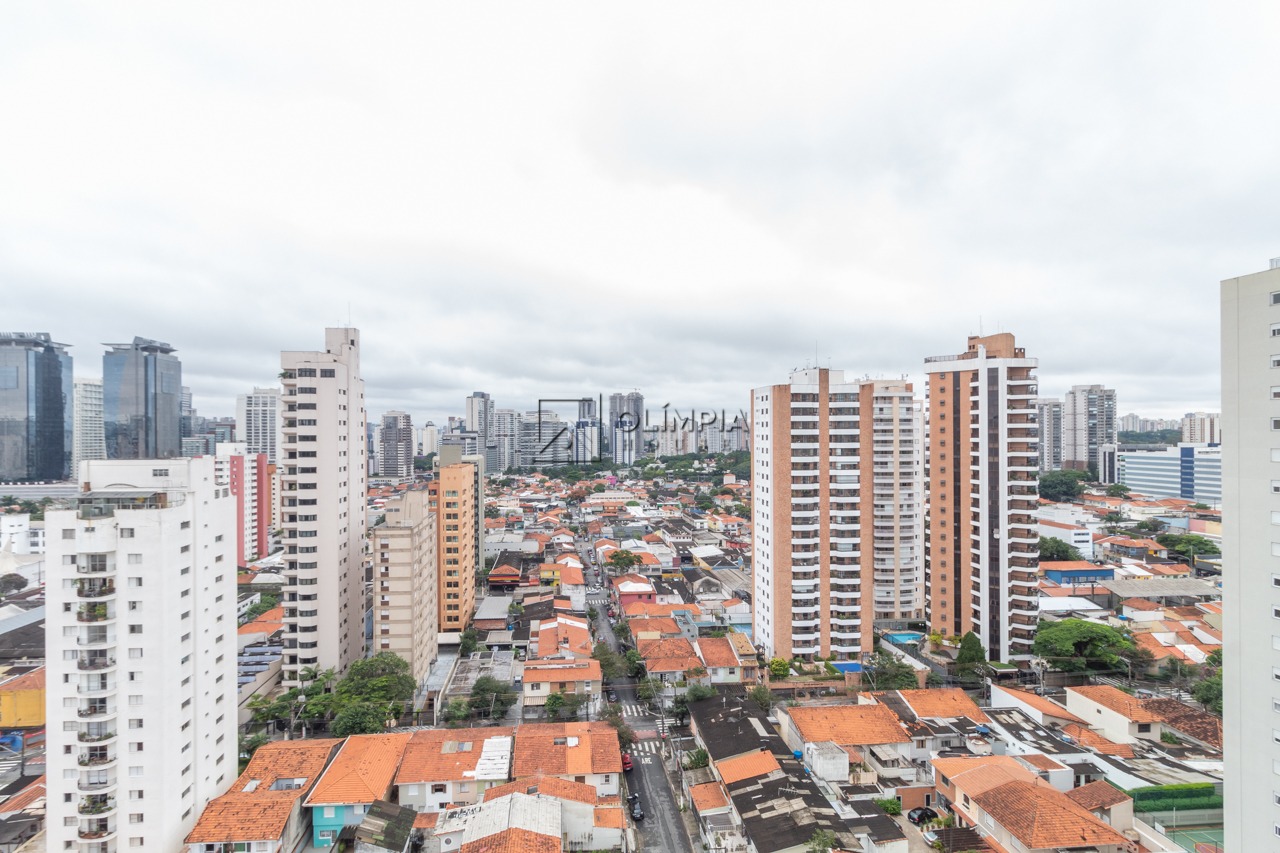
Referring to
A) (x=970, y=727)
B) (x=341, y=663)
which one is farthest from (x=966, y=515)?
(x=341, y=663)

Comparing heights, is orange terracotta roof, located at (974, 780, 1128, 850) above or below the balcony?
below

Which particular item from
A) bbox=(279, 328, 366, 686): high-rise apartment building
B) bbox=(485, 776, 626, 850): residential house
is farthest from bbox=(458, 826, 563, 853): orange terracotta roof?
bbox=(279, 328, 366, 686): high-rise apartment building

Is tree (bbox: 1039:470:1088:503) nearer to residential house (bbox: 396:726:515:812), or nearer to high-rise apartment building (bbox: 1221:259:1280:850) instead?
high-rise apartment building (bbox: 1221:259:1280:850)

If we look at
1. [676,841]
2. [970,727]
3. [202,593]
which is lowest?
[676,841]

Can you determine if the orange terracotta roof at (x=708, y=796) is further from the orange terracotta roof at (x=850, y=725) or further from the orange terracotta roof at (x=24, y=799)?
the orange terracotta roof at (x=24, y=799)

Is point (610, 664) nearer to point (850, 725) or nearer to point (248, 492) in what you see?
point (850, 725)

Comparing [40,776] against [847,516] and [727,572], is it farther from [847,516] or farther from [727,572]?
[727,572]

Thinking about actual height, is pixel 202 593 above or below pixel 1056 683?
above

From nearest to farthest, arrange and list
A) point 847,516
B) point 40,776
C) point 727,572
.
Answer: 1. point 40,776
2. point 847,516
3. point 727,572
